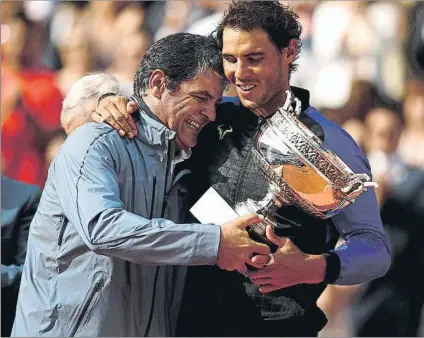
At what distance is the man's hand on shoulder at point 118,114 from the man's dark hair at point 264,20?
0.27 metres

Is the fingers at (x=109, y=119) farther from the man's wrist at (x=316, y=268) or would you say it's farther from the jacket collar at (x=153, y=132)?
the man's wrist at (x=316, y=268)

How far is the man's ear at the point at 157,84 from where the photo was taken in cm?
254

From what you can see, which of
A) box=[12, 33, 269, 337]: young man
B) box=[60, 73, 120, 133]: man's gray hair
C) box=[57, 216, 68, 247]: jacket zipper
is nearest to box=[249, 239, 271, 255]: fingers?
box=[12, 33, 269, 337]: young man

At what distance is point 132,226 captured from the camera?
2256 millimetres

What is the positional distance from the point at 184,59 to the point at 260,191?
367 mm

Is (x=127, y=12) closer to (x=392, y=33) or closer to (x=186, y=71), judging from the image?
(x=392, y=33)

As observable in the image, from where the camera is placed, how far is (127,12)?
428cm

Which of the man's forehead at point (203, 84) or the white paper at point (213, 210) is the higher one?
the man's forehead at point (203, 84)

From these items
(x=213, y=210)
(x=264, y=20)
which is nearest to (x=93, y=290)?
(x=213, y=210)

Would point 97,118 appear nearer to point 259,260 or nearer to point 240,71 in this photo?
point 240,71

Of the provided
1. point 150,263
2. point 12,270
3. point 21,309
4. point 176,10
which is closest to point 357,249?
point 150,263

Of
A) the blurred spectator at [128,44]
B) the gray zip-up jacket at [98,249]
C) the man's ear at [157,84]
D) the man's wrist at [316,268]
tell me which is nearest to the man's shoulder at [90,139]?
the gray zip-up jacket at [98,249]

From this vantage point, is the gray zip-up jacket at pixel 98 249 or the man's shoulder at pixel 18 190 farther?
the man's shoulder at pixel 18 190

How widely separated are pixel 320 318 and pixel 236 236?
1.69 feet
